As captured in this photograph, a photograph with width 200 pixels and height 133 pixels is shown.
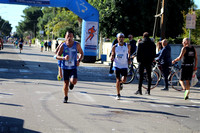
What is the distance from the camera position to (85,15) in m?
25.5

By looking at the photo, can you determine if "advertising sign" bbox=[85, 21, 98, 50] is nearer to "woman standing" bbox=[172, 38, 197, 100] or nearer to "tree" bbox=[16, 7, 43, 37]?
"woman standing" bbox=[172, 38, 197, 100]

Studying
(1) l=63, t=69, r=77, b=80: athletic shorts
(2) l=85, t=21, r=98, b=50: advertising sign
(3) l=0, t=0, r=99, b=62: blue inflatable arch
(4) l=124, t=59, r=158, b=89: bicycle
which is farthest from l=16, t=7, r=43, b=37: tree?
(1) l=63, t=69, r=77, b=80: athletic shorts

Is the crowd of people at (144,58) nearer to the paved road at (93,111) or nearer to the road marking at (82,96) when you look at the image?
the paved road at (93,111)

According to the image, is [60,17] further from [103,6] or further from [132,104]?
[132,104]

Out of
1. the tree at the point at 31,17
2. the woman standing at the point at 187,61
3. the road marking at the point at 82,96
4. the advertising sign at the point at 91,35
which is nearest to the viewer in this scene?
the road marking at the point at 82,96

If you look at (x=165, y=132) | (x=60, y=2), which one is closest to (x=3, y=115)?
(x=165, y=132)

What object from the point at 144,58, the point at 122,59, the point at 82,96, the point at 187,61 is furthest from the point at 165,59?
the point at 82,96

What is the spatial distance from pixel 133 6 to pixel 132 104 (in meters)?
27.7

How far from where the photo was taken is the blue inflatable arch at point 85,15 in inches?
985

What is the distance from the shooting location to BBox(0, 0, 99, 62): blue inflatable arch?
2503 cm

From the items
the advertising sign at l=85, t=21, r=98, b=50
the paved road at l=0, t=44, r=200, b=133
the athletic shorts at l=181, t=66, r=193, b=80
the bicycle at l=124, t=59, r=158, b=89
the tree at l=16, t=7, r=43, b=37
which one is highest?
the tree at l=16, t=7, r=43, b=37

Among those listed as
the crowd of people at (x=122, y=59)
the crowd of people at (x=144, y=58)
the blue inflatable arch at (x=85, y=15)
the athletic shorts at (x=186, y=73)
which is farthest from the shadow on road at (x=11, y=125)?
the blue inflatable arch at (x=85, y=15)

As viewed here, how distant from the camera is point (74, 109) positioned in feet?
25.7

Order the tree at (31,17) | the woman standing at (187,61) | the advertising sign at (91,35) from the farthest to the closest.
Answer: the tree at (31,17) → the advertising sign at (91,35) → the woman standing at (187,61)
